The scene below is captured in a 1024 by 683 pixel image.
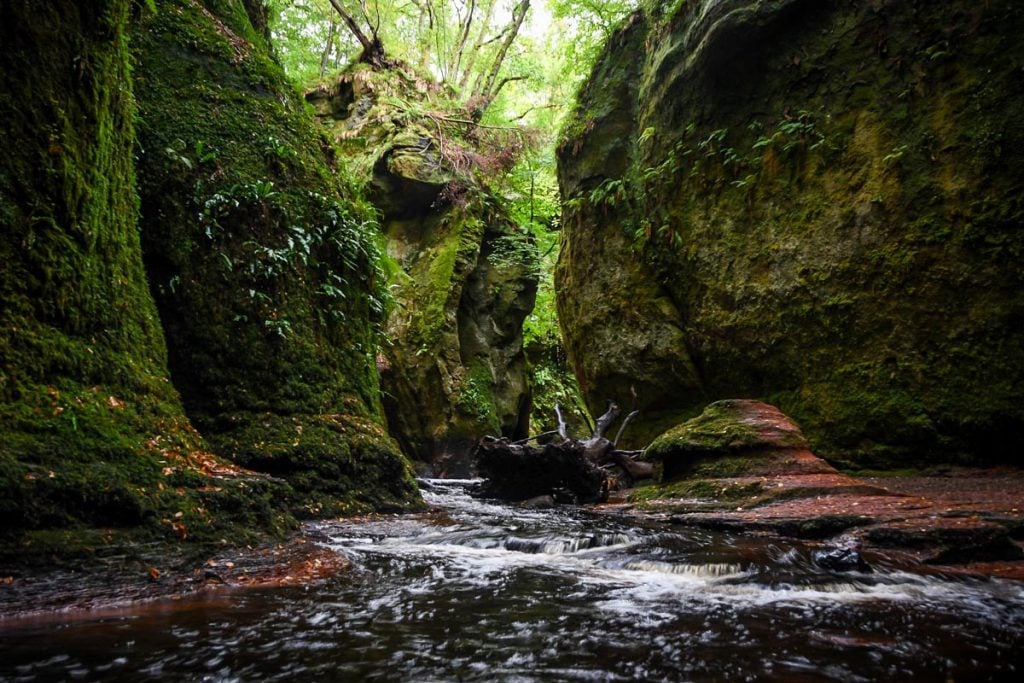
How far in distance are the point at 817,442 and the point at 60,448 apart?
856 centimetres

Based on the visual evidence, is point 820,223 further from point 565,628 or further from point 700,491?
point 565,628

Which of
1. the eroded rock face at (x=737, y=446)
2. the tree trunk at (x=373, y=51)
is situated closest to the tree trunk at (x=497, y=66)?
the tree trunk at (x=373, y=51)

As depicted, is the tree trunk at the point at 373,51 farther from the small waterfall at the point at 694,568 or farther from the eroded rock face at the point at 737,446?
the small waterfall at the point at 694,568

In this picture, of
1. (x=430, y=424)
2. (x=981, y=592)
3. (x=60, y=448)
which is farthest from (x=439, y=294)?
(x=981, y=592)

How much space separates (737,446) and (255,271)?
5968mm

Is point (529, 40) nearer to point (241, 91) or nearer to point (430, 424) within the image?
point (430, 424)

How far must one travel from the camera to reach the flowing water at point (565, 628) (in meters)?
1.97

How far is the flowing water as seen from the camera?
197 cm

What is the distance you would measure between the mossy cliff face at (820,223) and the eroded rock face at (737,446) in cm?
146

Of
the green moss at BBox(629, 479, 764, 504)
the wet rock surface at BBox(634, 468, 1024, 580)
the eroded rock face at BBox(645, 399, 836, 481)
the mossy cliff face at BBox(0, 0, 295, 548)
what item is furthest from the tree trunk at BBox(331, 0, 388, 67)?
the wet rock surface at BBox(634, 468, 1024, 580)

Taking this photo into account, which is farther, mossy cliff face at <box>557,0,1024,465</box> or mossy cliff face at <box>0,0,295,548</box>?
mossy cliff face at <box>557,0,1024,465</box>

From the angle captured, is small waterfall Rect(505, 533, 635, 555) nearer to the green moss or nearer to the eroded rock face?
the green moss

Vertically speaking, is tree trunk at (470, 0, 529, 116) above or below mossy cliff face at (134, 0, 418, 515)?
above

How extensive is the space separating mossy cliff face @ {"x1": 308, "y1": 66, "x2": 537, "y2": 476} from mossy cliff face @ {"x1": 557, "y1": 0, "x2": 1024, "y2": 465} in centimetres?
473
